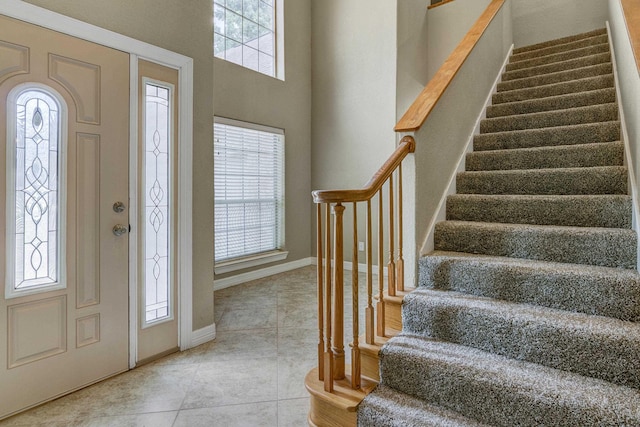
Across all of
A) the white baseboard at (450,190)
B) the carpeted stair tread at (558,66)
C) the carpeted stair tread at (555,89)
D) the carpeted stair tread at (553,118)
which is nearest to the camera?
the white baseboard at (450,190)

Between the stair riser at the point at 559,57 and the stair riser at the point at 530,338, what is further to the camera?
the stair riser at the point at 559,57

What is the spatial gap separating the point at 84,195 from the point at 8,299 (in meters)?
0.63

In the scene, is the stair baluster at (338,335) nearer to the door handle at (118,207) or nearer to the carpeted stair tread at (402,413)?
the carpeted stair tread at (402,413)

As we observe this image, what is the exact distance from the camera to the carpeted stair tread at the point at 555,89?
2926 millimetres

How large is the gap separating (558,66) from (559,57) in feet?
1.06

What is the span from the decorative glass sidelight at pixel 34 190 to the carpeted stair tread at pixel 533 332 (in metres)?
1.93

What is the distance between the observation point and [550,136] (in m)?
2.57

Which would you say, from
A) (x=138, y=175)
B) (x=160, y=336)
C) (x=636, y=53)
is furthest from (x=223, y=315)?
(x=636, y=53)

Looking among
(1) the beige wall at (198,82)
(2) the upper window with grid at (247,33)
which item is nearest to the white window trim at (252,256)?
(2) the upper window with grid at (247,33)

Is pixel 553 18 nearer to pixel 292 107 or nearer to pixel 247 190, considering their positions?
pixel 292 107

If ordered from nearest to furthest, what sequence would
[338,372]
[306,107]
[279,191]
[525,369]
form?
1. [525,369]
2. [338,372]
3. [279,191]
4. [306,107]

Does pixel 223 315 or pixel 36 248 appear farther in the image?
pixel 223 315

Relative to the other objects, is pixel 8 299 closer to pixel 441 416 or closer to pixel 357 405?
pixel 357 405

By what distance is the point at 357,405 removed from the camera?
1.48m
